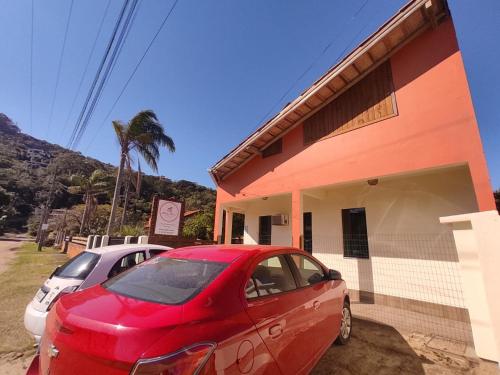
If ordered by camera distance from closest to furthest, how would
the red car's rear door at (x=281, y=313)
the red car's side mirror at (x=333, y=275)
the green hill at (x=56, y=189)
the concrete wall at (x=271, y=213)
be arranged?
the red car's rear door at (x=281, y=313) → the red car's side mirror at (x=333, y=275) → the concrete wall at (x=271, y=213) → the green hill at (x=56, y=189)

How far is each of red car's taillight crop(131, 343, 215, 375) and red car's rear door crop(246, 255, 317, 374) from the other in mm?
547

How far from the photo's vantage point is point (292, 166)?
27.3ft

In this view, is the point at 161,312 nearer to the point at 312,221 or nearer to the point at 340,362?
the point at 340,362

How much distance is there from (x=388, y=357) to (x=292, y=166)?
5640mm

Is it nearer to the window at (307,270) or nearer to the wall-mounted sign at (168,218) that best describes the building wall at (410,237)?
the window at (307,270)

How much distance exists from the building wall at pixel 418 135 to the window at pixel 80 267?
5705 millimetres

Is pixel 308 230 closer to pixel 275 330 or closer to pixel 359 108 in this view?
pixel 359 108

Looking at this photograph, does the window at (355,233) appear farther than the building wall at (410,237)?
Yes

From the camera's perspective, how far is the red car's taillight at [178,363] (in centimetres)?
131

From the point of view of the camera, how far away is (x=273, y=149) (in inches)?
365

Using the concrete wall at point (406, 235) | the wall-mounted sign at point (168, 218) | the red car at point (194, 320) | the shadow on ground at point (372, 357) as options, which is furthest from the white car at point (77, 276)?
the concrete wall at point (406, 235)

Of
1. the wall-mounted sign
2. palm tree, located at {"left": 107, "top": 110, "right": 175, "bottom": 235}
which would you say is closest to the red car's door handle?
the wall-mounted sign

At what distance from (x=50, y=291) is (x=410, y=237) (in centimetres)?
788

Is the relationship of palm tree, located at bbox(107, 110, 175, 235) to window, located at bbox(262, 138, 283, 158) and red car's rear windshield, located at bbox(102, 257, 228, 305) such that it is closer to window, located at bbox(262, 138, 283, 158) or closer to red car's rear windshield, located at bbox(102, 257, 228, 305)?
window, located at bbox(262, 138, 283, 158)
